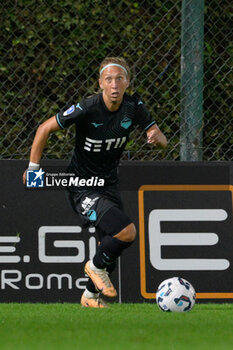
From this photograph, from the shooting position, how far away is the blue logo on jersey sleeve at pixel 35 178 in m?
7.44

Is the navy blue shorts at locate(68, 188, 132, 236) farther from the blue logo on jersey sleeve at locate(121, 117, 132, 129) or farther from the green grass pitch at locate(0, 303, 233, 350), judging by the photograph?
the green grass pitch at locate(0, 303, 233, 350)

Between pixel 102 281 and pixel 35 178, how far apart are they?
101 cm

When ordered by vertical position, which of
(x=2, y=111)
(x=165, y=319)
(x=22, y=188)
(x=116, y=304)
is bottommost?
(x=165, y=319)

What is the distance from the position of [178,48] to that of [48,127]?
181 cm

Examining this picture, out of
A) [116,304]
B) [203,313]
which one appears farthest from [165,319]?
[116,304]

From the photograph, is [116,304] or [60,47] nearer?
[116,304]

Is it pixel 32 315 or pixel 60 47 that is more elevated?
pixel 60 47

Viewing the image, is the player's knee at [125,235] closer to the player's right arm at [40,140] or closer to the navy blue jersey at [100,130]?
the navy blue jersey at [100,130]

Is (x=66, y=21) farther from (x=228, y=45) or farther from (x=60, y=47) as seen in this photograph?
(x=228, y=45)

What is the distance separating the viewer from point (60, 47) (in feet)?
27.6

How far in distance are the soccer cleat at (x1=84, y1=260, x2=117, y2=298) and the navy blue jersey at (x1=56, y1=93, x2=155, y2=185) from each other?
29.7 inches

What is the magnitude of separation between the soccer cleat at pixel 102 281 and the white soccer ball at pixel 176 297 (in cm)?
38

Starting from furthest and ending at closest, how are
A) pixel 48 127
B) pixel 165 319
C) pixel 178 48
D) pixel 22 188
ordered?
pixel 178 48 < pixel 22 188 < pixel 48 127 < pixel 165 319

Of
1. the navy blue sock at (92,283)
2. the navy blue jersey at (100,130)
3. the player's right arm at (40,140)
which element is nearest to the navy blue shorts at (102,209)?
the navy blue jersey at (100,130)
